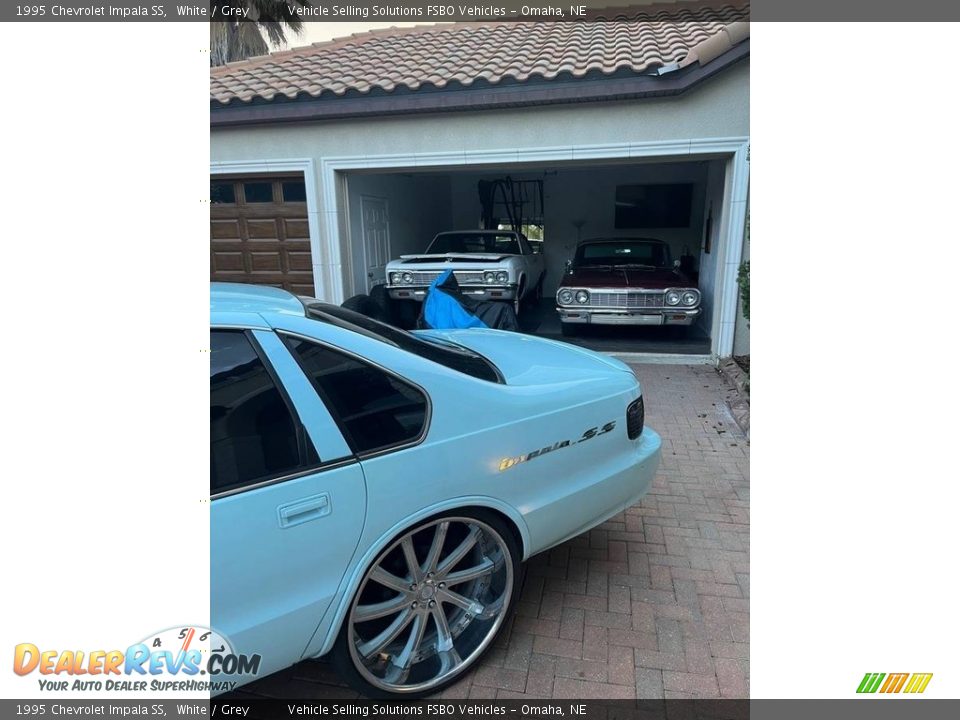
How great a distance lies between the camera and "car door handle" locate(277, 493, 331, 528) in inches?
66.4

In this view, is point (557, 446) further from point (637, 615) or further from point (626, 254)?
point (626, 254)

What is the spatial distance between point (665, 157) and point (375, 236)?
474cm

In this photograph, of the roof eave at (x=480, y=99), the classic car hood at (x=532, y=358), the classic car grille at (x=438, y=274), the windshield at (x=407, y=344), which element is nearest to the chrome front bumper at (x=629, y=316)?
the classic car grille at (x=438, y=274)

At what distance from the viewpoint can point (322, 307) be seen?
2422 mm

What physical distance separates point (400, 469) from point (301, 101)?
6.75 meters

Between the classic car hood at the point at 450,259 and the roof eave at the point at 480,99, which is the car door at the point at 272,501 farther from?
the classic car hood at the point at 450,259

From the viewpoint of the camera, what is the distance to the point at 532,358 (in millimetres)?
2840

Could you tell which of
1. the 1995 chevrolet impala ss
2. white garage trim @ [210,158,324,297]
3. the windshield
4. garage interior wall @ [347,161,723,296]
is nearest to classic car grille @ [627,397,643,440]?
the 1995 chevrolet impala ss

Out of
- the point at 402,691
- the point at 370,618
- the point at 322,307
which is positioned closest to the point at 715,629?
the point at 402,691

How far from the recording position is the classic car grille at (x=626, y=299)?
736 cm

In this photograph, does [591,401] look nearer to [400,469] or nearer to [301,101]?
[400,469]

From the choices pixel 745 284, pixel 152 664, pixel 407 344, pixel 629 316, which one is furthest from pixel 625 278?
pixel 152 664

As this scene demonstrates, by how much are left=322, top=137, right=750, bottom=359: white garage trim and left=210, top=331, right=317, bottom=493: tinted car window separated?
5.75 metres
